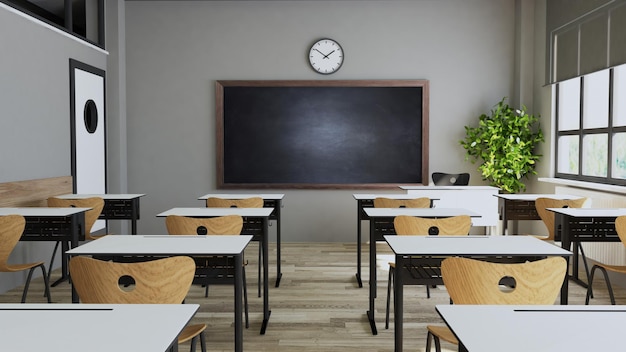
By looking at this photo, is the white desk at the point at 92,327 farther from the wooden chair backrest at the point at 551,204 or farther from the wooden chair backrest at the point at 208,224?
the wooden chair backrest at the point at 551,204

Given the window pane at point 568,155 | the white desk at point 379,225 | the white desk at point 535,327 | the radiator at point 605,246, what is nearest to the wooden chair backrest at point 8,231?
the white desk at point 379,225

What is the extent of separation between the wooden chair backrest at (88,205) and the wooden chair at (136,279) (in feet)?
Answer: 9.34

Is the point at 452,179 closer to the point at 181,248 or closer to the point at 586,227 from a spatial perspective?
the point at 586,227

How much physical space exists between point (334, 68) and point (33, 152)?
3.77 m

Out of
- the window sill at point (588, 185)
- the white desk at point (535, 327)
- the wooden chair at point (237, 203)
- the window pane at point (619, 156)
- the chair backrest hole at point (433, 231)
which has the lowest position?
the chair backrest hole at point (433, 231)

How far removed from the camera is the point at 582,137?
6012mm

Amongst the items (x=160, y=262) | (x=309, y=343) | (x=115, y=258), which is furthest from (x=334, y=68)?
(x=160, y=262)

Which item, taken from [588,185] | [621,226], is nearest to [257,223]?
[621,226]

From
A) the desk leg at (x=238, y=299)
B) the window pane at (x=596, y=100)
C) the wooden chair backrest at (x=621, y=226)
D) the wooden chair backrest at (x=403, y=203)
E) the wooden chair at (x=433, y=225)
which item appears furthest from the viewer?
the window pane at (x=596, y=100)

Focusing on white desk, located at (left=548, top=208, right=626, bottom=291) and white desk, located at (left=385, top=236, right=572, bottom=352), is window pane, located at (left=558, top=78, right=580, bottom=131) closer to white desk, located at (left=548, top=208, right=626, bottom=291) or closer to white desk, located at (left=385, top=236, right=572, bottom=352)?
white desk, located at (left=548, top=208, right=626, bottom=291)

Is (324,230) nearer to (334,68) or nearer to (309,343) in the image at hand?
(334,68)

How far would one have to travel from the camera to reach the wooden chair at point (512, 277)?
2.02 m

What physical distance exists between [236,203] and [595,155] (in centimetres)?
376

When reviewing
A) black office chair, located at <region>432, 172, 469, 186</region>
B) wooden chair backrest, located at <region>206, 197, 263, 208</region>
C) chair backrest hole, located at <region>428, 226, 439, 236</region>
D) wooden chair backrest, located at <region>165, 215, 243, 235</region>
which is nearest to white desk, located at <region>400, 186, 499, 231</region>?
black office chair, located at <region>432, 172, 469, 186</region>
